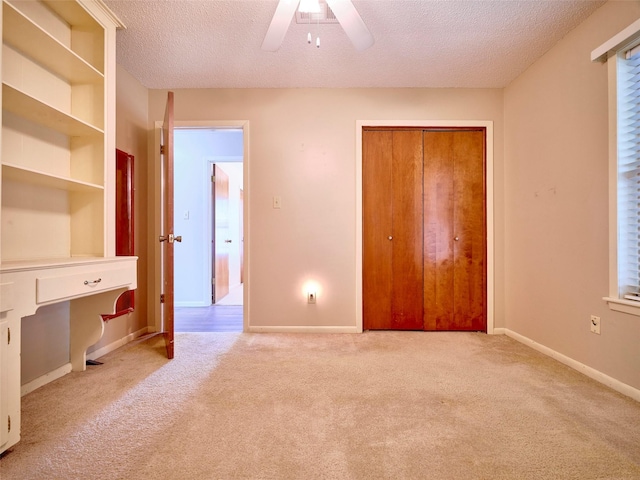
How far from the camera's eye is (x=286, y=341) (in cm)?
257

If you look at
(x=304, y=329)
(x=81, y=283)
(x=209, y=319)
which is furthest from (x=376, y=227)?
(x=81, y=283)

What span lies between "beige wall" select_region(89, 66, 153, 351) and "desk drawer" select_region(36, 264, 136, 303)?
0.87m

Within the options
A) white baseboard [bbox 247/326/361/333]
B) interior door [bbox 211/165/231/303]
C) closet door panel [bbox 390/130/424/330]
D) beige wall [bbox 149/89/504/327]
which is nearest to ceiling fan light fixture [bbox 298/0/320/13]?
beige wall [bbox 149/89/504/327]

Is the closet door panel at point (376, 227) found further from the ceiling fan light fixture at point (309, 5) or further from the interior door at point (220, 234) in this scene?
the interior door at point (220, 234)

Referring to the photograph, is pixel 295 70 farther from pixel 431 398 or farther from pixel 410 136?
pixel 431 398

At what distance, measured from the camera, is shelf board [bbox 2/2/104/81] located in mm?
1398

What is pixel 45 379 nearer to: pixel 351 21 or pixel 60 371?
pixel 60 371

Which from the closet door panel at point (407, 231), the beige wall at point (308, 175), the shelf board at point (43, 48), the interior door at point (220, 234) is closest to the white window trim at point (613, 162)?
the beige wall at point (308, 175)

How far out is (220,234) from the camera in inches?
179

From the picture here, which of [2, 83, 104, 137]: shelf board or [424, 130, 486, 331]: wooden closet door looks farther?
[424, 130, 486, 331]: wooden closet door

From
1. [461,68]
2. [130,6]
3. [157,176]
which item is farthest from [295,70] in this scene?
[157,176]

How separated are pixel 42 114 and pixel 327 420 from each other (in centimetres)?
222

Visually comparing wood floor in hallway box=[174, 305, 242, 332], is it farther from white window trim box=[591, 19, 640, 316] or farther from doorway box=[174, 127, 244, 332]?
white window trim box=[591, 19, 640, 316]

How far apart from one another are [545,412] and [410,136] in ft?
7.76
